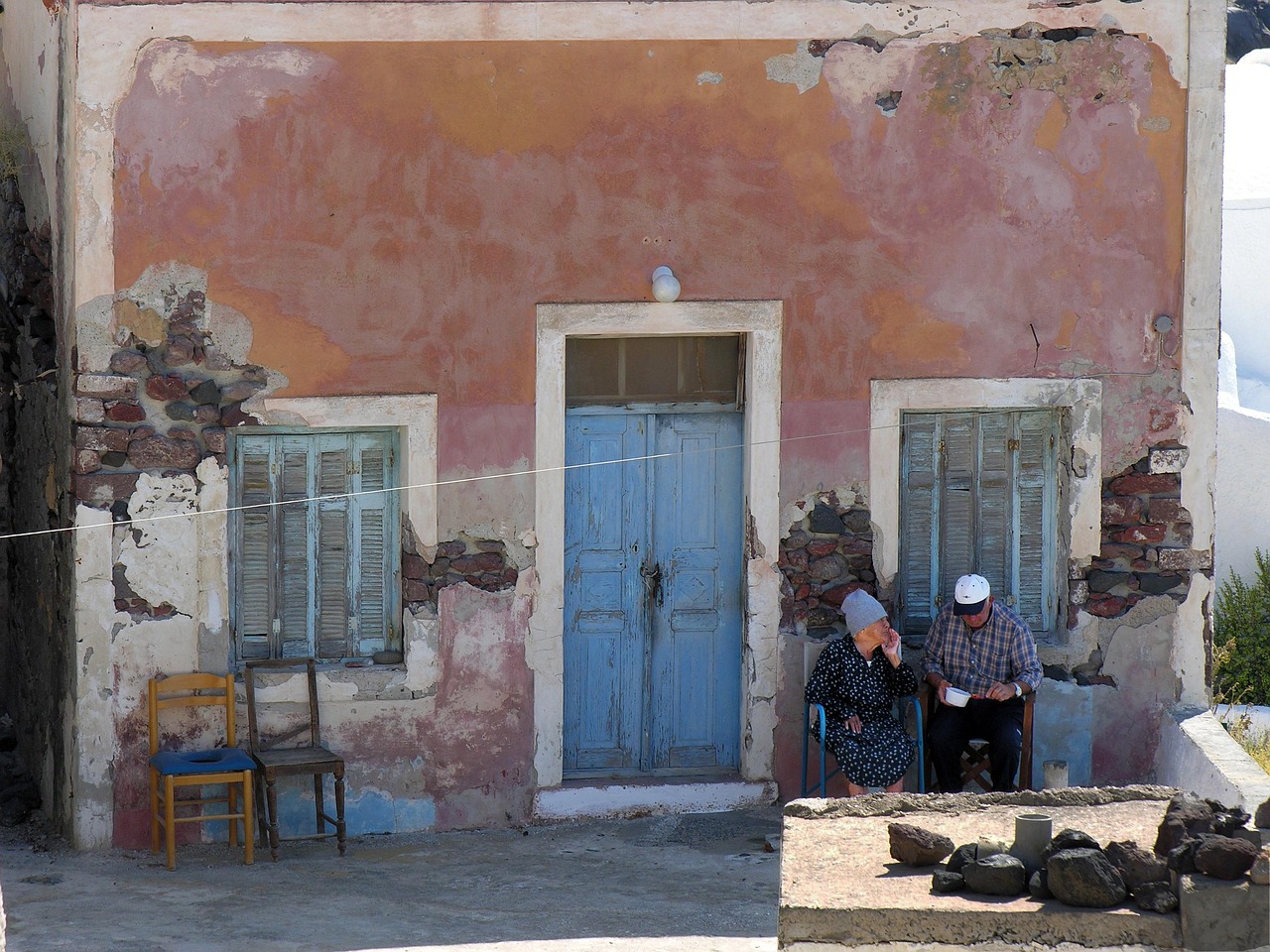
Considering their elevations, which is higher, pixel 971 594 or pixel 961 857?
pixel 971 594

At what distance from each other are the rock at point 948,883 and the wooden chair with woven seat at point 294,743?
336cm

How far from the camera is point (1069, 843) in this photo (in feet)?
15.1

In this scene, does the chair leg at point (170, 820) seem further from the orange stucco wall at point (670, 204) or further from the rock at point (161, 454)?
the orange stucco wall at point (670, 204)

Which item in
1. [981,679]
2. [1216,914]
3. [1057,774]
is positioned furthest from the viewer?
[981,679]

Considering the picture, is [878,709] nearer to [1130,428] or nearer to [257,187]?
[1130,428]

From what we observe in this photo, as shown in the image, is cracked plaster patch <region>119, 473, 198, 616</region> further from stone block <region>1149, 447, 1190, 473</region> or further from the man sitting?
stone block <region>1149, 447, 1190, 473</region>

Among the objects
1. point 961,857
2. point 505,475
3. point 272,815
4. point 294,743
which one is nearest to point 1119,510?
point 505,475

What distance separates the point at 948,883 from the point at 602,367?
3.74 meters

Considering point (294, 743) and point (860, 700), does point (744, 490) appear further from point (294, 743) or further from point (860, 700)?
point (294, 743)

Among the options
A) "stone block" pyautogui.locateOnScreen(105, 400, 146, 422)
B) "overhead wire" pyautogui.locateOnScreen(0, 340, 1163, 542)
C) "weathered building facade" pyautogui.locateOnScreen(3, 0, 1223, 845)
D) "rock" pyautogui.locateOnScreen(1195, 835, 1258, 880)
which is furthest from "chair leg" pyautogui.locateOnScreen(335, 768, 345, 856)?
"rock" pyautogui.locateOnScreen(1195, 835, 1258, 880)

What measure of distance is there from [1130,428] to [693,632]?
2339 mm

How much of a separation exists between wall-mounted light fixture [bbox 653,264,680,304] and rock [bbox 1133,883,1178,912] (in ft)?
12.5

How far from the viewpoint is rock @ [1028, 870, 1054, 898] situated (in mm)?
4461

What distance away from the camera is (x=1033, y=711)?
7871 mm
